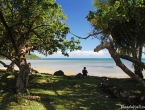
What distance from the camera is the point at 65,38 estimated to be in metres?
14.9

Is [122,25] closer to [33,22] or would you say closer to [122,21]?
[122,21]

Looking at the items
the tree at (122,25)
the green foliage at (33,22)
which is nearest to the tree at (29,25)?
the green foliage at (33,22)

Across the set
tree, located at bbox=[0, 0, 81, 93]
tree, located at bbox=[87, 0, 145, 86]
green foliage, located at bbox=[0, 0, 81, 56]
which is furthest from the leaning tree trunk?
tree, located at bbox=[87, 0, 145, 86]

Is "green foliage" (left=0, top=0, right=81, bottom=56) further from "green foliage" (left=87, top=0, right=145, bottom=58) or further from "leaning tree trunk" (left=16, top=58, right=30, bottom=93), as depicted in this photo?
"green foliage" (left=87, top=0, right=145, bottom=58)

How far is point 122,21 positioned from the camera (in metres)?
18.2

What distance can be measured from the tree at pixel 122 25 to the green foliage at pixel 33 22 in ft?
7.88

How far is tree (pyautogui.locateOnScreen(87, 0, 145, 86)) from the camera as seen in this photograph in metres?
10.8

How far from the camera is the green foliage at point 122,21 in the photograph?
564 inches

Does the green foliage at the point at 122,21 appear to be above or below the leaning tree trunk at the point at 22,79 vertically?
above

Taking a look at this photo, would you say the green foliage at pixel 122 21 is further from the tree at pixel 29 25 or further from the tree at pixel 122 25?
the tree at pixel 29 25

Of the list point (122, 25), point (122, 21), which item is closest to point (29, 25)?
point (122, 21)

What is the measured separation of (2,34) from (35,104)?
6.57 meters

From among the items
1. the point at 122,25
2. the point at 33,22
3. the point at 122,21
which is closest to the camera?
the point at 33,22

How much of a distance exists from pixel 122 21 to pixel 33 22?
8367 mm
